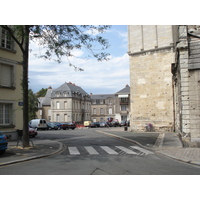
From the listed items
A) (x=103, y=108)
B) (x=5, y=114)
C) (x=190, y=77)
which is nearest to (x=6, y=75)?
(x=5, y=114)

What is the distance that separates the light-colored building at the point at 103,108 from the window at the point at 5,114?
5451 centimetres

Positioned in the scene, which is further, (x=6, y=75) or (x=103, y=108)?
(x=103, y=108)

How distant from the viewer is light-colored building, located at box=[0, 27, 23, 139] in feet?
50.8

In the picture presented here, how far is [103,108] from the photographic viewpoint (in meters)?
72.0

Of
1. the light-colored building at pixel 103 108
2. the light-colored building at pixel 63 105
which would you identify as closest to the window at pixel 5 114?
the light-colored building at pixel 63 105

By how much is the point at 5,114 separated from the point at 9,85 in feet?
6.90

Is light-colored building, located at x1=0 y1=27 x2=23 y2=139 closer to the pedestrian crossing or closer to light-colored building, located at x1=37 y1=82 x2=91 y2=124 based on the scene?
the pedestrian crossing

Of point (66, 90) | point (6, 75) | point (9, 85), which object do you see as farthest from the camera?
point (66, 90)

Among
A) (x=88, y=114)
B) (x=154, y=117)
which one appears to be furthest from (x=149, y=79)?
(x=88, y=114)

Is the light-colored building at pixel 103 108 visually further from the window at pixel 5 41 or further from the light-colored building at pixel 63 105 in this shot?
the window at pixel 5 41

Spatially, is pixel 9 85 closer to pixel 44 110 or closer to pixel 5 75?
pixel 5 75

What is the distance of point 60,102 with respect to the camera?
184 feet

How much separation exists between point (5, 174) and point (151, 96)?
676 inches

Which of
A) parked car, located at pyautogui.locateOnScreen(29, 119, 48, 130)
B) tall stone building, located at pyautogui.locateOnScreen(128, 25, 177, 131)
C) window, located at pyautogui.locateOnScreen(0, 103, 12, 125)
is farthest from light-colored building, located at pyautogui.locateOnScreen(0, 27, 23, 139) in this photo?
parked car, located at pyautogui.locateOnScreen(29, 119, 48, 130)
